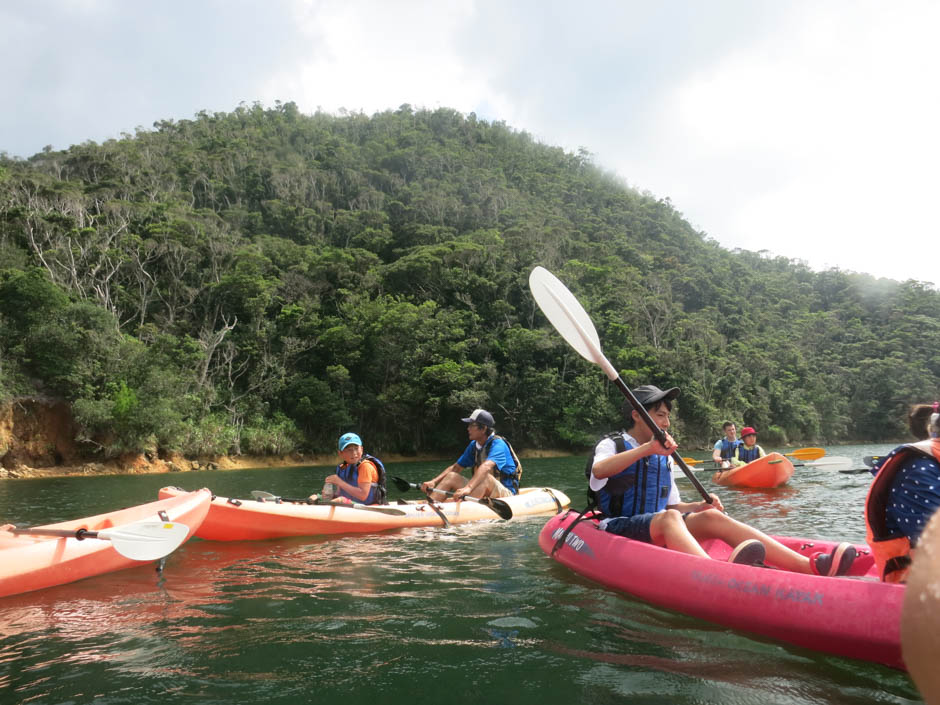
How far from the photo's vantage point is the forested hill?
22.3 m

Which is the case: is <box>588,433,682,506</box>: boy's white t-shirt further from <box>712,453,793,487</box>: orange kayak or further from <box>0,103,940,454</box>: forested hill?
<box>0,103,940,454</box>: forested hill

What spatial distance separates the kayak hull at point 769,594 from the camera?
257cm

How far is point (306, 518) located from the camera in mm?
6047

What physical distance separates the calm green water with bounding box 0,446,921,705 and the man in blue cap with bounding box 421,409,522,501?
7.19ft

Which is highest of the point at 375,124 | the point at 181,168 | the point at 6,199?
the point at 375,124

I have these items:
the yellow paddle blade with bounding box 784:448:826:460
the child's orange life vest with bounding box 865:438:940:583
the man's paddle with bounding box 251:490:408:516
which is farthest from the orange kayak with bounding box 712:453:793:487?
the child's orange life vest with bounding box 865:438:940:583

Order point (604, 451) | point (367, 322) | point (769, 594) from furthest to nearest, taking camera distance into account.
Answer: point (367, 322) < point (604, 451) < point (769, 594)

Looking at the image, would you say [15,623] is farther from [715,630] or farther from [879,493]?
[879,493]

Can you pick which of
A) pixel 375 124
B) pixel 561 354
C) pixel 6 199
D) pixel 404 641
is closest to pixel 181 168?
pixel 6 199

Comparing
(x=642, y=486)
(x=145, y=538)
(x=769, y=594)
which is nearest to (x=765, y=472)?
(x=642, y=486)

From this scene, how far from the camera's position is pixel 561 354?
28938mm

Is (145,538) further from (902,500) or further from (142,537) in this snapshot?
(902,500)

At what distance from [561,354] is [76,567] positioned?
25617 millimetres

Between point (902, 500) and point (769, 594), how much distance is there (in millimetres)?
808
